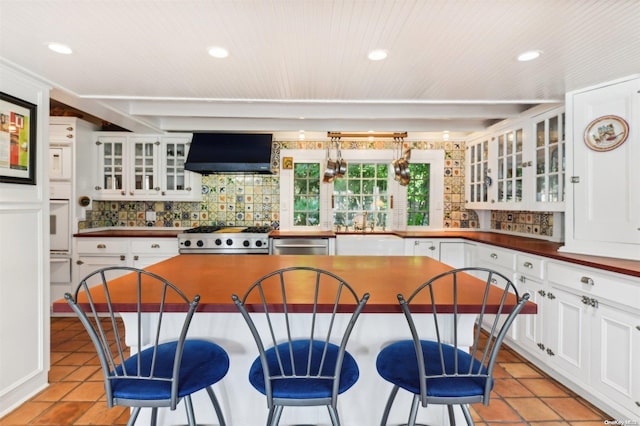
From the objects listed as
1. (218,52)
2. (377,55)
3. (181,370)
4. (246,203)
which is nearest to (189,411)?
(181,370)

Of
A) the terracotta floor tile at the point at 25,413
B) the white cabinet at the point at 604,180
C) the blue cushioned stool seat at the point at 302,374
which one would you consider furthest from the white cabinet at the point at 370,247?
the terracotta floor tile at the point at 25,413

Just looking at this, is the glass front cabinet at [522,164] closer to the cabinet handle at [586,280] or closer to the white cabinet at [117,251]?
the cabinet handle at [586,280]

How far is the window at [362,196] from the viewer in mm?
4449

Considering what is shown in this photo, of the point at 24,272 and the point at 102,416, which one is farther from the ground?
the point at 24,272

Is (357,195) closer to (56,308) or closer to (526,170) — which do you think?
(526,170)

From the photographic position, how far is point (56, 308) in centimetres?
135

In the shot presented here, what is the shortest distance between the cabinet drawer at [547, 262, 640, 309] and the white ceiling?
125 cm

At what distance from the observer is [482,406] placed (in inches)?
81.1

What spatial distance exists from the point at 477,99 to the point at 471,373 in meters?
A: 2.20

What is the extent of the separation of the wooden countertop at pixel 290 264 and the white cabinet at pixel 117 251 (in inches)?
63.3

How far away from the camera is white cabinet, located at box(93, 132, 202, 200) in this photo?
13.1 ft

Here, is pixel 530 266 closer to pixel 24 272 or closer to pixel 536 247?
pixel 536 247

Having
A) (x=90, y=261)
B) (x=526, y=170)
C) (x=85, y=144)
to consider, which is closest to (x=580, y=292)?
(x=526, y=170)

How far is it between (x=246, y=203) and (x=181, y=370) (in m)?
3.21
